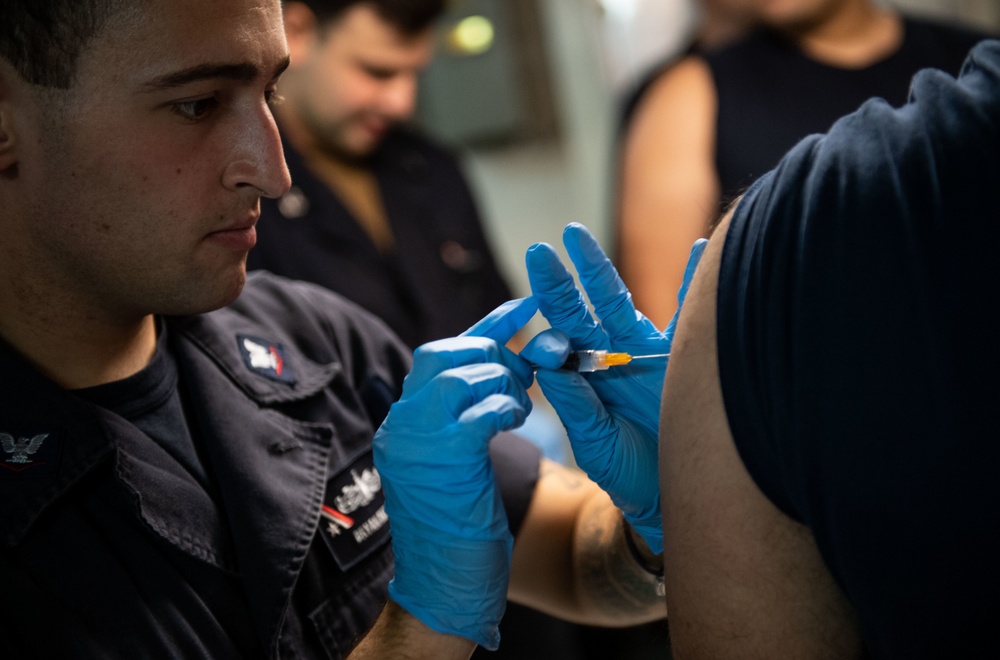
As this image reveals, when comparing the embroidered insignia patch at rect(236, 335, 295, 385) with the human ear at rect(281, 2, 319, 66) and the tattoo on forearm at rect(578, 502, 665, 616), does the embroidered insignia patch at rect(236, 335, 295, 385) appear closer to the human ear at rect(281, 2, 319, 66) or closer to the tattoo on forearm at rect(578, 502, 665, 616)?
the tattoo on forearm at rect(578, 502, 665, 616)

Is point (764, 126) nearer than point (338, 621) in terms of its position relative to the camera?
No

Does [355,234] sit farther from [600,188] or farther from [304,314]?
[600,188]

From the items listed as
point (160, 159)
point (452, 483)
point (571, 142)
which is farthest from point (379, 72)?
point (452, 483)

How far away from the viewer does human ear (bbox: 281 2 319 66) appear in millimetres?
2146

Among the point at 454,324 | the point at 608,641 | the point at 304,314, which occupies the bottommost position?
the point at 608,641

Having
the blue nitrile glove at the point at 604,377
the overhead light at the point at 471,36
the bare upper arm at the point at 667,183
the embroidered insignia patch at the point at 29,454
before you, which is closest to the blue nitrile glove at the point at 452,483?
the blue nitrile glove at the point at 604,377

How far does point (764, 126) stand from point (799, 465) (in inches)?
49.3

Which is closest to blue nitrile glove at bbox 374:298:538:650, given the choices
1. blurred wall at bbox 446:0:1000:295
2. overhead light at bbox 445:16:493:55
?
blurred wall at bbox 446:0:1000:295

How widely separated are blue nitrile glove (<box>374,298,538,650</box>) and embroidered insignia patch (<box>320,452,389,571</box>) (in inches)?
5.3

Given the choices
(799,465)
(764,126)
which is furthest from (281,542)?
(764,126)

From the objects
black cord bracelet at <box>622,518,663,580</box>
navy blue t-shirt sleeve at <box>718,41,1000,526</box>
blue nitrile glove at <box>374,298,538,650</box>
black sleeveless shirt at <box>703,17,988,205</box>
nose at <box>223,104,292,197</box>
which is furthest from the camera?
black sleeveless shirt at <box>703,17,988,205</box>

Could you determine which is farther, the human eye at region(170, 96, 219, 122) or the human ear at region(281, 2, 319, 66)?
the human ear at region(281, 2, 319, 66)

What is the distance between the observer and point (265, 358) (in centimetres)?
121

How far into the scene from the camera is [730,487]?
79 cm
